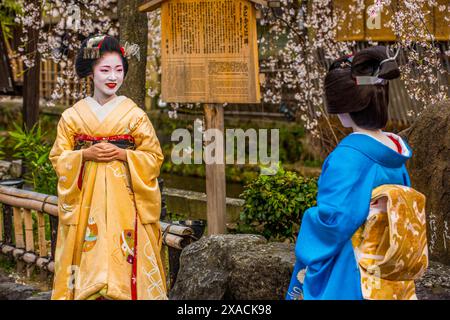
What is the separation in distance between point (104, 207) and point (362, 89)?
2.12m

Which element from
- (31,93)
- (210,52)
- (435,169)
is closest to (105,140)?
(210,52)

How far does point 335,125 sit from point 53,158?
7.07 m

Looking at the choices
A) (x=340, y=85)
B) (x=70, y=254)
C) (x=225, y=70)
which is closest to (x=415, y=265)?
(x=340, y=85)

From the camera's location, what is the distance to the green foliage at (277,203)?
7.17 metres

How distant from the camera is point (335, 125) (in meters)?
12.1

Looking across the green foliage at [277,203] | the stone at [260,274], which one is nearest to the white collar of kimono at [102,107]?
the stone at [260,274]

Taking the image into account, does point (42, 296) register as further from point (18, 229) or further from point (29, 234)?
point (18, 229)

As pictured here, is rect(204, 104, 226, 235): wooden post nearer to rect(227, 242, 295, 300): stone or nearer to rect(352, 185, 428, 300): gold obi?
rect(227, 242, 295, 300): stone

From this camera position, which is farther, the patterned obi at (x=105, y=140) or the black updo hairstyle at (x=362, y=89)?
the patterned obi at (x=105, y=140)

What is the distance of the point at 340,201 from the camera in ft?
13.8

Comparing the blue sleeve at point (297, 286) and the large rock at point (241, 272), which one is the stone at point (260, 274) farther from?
the blue sleeve at point (297, 286)

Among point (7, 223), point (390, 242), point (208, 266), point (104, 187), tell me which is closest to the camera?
point (390, 242)

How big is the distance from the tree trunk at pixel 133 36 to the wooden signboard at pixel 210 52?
1334 millimetres
